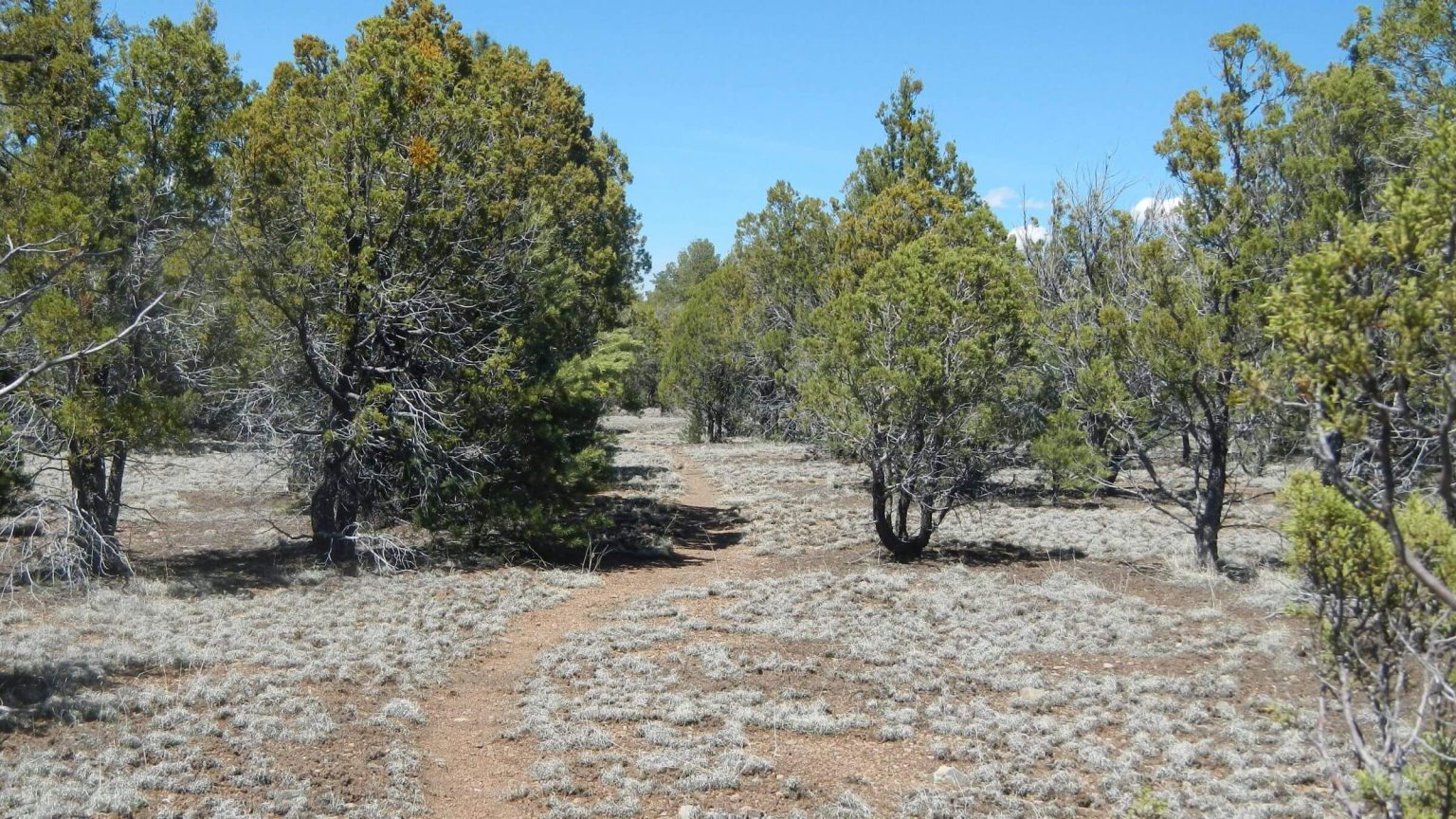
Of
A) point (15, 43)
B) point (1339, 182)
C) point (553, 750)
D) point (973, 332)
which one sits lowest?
point (553, 750)

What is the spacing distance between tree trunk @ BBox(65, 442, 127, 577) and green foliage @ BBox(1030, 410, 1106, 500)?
11.5 meters

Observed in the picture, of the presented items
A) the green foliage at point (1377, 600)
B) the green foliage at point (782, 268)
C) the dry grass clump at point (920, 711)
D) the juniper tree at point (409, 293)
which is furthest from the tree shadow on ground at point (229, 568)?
the green foliage at point (782, 268)

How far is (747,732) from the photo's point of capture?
8.00 m

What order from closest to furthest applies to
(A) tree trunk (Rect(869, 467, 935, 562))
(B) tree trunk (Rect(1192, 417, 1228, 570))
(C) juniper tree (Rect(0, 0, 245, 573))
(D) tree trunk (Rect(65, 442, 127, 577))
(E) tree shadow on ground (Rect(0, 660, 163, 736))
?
(E) tree shadow on ground (Rect(0, 660, 163, 736)) → (C) juniper tree (Rect(0, 0, 245, 573)) → (D) tree trunk (Rect(65, 442, 127, 577)) → (B) tree trunk (Rect(1192, 417, 1228, 570)) → (A) tree trunk (Rect(869, 467, 935, 562))

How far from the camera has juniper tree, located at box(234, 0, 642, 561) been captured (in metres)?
12.6

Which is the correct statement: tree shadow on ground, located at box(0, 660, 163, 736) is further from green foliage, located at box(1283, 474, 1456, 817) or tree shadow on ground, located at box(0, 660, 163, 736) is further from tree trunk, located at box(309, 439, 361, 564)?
green foliage, located at box(1283, 474, 1456, 817)

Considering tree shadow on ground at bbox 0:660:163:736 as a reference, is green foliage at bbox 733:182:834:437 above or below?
above

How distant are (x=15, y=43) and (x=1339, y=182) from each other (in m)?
15.8

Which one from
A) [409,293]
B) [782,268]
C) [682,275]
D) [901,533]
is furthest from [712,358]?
[682,275]

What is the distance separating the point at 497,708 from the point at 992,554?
9190mm

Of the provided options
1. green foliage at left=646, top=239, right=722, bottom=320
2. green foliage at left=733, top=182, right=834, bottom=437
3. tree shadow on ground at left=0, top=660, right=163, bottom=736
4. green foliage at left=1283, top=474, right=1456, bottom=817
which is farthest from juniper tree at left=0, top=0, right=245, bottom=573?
green foliage at left=646, top=239, right=722, bottom=320

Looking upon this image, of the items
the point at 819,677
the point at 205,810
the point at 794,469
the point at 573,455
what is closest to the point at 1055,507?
the point at 794,469

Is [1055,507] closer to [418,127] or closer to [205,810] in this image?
[418,127]

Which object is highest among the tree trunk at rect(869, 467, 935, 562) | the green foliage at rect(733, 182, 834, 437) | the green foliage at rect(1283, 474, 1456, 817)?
the green foliage at rect(733, 182, 834, 437)
